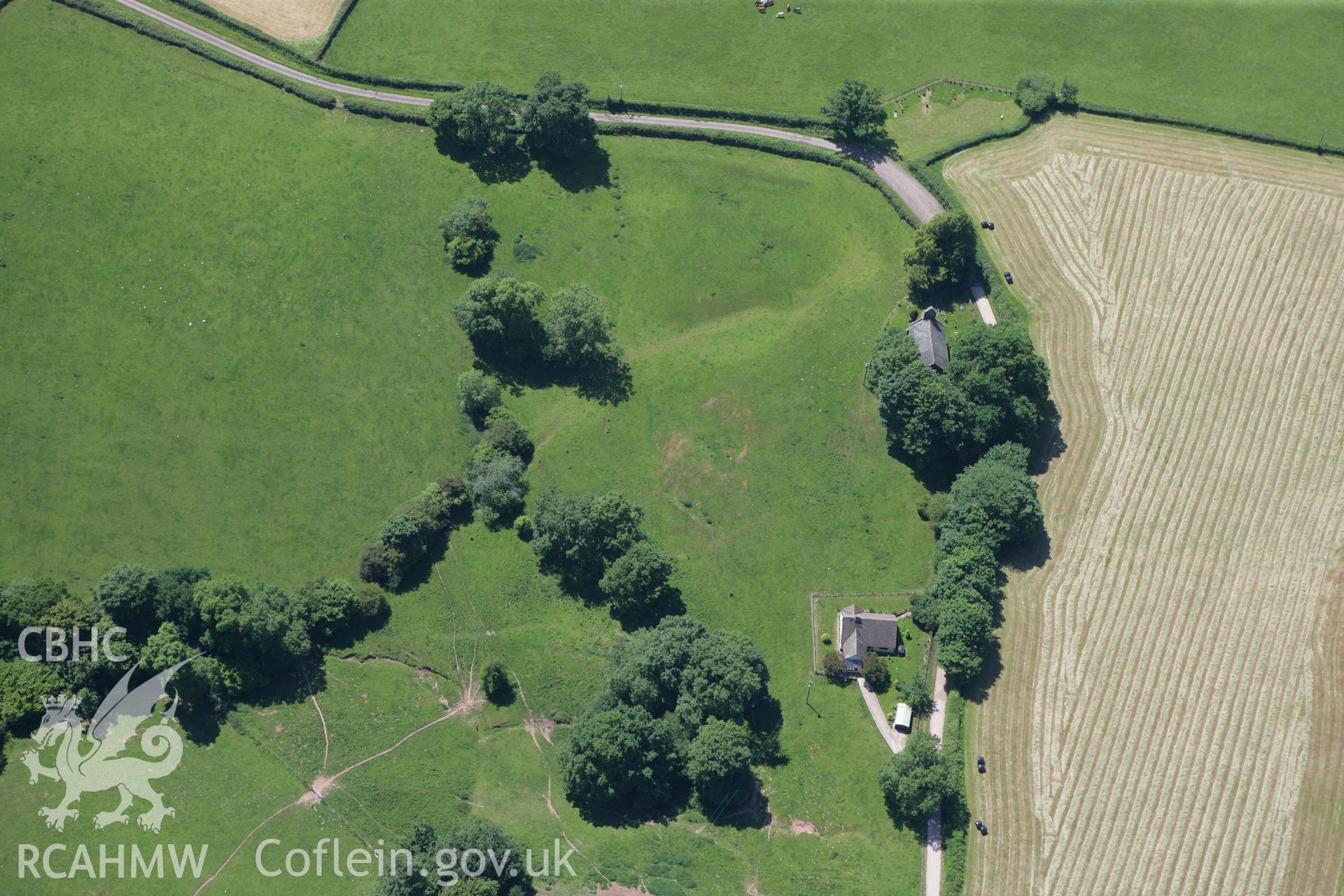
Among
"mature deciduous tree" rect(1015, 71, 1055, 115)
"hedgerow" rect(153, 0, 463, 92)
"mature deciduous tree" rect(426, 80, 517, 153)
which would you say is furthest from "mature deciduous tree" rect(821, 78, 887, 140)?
"hedgerow" rect(153, 0, 463, 92)

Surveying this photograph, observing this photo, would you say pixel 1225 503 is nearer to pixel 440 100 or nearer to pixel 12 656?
pixel 440 100

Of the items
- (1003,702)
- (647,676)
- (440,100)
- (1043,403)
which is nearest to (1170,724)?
(1003,702)

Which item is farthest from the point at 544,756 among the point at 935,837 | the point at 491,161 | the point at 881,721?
the point at 491,161

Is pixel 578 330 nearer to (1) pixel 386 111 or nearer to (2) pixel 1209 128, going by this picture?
(1) pixel 386 111

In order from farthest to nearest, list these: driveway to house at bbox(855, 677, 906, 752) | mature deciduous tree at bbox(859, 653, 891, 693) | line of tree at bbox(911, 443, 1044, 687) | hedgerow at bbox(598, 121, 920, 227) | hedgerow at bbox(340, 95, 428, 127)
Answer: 1. hedgerow at bbox(340, 95, 428, 127)
2. hedgerow at bbox(598, 121, 920, 227)
3. mature deciduous tree at bbox(859, 653, 891, 693)
4. line of tree at bbox(911, 443, 1044, 687)
5. driveway to house at bbox(855, 677, 906, 752)

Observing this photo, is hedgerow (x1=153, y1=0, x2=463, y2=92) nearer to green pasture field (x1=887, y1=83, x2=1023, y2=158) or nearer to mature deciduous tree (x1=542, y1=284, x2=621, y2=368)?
mature deciduous tree (x1=542, y1=284, x2=621, y2=368)

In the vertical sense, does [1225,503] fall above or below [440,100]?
below
